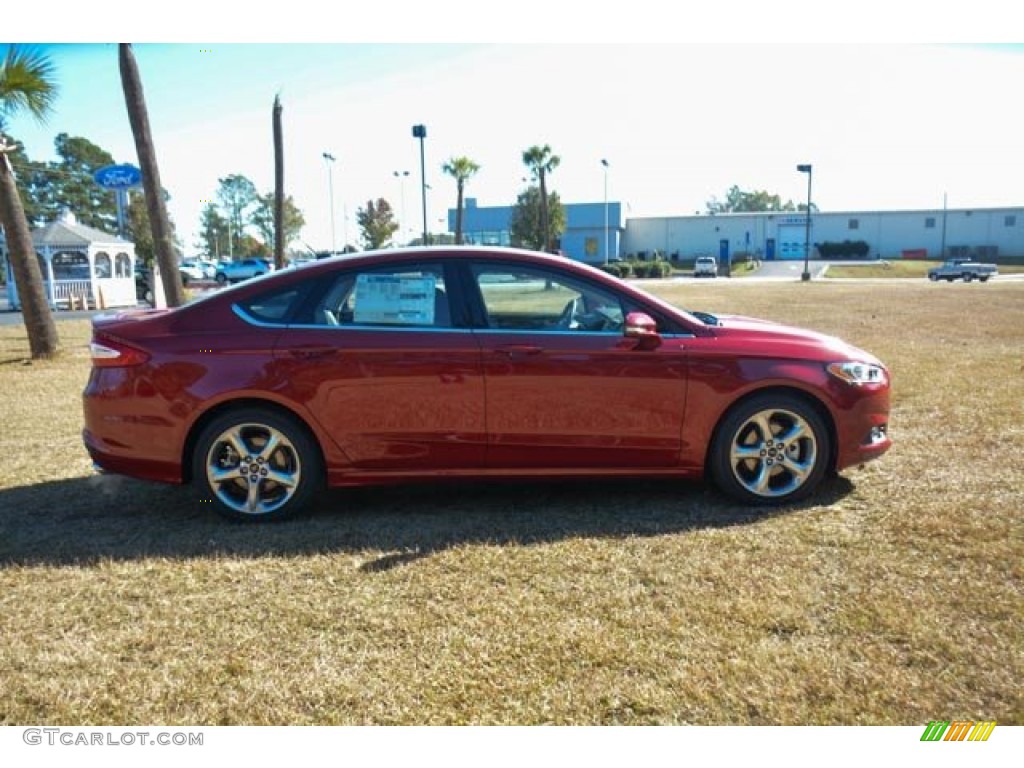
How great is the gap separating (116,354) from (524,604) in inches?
108

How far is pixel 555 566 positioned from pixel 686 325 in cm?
164

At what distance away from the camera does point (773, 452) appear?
444 centimetres

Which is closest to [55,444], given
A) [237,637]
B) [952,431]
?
[237,637]

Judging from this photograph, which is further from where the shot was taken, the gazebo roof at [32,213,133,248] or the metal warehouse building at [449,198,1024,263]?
the metal warehouse building at [449,198,1024,263]

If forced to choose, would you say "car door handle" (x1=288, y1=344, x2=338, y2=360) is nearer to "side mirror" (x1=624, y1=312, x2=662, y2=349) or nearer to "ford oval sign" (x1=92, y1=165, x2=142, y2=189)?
"side mirror" (x1=624, y1=312, x2=662, y2=349)

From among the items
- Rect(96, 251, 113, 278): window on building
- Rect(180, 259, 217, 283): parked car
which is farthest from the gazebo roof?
Rect(180, 259, 217, 283): parked car

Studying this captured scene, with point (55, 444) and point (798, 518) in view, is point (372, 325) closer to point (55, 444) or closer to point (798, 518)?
point (798, 518)

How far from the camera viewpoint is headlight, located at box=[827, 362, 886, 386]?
Answer: 14.5 feet

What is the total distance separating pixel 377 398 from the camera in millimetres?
4199

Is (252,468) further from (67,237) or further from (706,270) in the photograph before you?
(706,270)

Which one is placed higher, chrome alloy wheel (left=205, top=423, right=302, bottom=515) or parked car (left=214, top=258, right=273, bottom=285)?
parked car (left=214, top=258, right=273, bottom=285)

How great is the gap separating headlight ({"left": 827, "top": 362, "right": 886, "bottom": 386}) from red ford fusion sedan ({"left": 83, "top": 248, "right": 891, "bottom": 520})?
0.03 ft

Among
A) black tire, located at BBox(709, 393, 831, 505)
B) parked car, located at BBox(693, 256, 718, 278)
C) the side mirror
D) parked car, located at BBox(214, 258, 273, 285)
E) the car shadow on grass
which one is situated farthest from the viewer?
parked car, located at BBox(693, 256, 718, 278)

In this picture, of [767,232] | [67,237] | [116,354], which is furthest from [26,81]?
[767,232]
